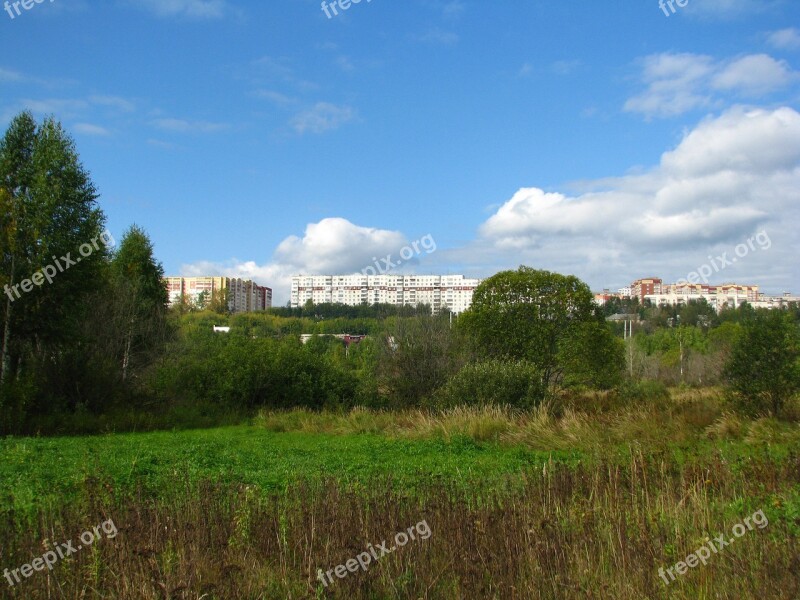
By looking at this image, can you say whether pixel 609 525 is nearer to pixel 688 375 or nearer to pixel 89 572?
pixel 89 572

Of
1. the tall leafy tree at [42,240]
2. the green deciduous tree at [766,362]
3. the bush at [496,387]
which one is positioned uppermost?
the tall leafy tree at [42,240]

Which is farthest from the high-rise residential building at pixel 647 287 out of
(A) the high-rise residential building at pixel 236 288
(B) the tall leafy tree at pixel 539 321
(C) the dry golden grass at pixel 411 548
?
(C) the dry golden grass at pixel 411 548

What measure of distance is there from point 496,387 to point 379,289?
70.2m

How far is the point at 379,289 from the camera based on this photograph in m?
88.8

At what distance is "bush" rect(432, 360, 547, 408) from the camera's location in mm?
18766

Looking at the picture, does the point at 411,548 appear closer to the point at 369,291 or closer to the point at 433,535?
the point at 433,535

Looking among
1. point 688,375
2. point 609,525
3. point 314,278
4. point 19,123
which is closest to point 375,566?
point 609,525

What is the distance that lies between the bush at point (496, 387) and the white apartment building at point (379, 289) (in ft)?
204

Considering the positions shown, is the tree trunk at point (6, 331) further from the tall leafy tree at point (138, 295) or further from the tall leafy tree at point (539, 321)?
the tall leafy tree at point (539, 321)

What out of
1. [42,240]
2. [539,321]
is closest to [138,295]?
[42,240]

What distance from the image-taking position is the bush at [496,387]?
61.6ft

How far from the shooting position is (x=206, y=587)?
12.2 ft

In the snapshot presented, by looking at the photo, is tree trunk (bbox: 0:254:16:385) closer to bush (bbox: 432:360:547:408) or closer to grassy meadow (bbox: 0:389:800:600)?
grassy meadow (bbox: 0:389:800:600)

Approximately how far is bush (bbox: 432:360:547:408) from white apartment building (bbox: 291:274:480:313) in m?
62.1
